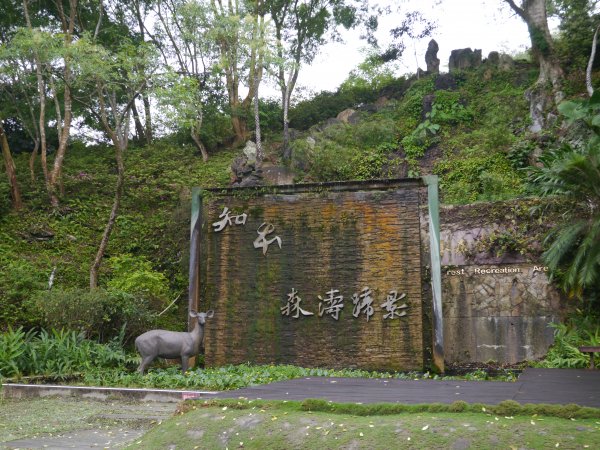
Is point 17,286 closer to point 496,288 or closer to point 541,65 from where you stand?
point 496,288

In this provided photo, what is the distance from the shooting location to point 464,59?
25641 millimetres

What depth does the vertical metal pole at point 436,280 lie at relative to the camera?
11.1 meters

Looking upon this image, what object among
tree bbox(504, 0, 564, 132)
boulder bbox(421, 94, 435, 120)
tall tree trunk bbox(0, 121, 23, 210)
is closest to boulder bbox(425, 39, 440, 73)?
boulder bbox(421, 94, 435, 120)

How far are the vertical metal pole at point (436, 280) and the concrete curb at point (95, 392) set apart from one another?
13.7ft

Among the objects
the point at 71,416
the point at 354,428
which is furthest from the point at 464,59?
the point at 354,428

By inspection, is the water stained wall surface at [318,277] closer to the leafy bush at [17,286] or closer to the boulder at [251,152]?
the leafy bush at [17,286]

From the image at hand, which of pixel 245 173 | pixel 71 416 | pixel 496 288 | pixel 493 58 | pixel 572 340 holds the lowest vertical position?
pixel 71 416

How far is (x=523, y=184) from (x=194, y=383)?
10.2 m

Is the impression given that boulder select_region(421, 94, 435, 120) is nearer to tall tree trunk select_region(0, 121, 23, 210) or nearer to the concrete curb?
tall tree trunk select_region(0, 121, 23, 210)

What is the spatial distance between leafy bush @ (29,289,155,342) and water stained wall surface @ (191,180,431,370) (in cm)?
171

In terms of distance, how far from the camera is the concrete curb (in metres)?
9.39

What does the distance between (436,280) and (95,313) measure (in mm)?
6417


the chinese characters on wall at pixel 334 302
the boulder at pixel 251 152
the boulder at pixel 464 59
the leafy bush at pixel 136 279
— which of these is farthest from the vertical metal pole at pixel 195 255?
the boulder at pixel 464 59

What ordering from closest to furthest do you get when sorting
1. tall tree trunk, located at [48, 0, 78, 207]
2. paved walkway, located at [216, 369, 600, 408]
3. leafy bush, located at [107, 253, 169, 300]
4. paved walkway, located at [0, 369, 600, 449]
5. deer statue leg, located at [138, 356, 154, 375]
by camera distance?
paved walkway, located at [216, 369, 600, 408], paved walkway, located at [0, 369, 600, 449], deer statue leg, located at [138, 356, 154, 375], leafy bush, located at [107, 253, 169, 300], tall tree trunk, located at [48, 0, 78, 207]
